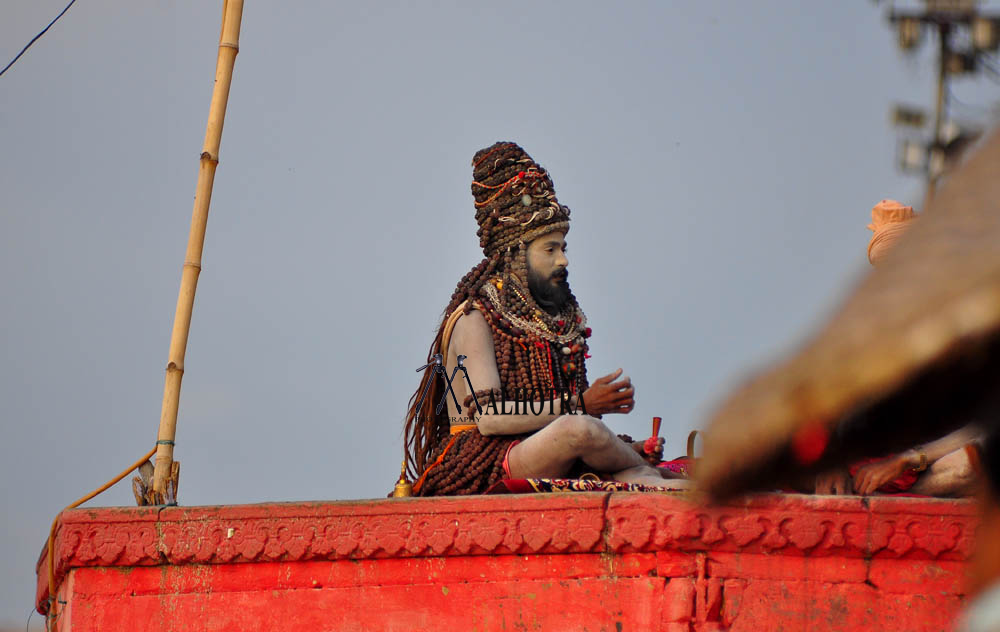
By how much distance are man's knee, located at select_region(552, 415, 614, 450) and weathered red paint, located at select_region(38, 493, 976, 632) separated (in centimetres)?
65

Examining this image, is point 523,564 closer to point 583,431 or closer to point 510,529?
point 510,529

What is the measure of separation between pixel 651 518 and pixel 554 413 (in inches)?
51.4

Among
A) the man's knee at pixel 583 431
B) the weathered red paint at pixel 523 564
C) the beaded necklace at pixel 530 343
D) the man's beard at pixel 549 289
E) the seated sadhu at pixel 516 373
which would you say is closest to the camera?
the weathered red paint at pixel 523 564

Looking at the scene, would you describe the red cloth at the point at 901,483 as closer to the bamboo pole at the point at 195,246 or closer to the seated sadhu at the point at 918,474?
the seated sadhu at the point at 918,474

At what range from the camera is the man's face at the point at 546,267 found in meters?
7.33

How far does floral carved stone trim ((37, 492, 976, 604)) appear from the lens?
18.2ft

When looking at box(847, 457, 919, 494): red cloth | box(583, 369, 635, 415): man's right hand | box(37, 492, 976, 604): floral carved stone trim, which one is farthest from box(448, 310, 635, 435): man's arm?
box(847, 457, 919, 494): red cloth

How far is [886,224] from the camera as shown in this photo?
7328mm

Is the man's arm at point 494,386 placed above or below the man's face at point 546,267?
below

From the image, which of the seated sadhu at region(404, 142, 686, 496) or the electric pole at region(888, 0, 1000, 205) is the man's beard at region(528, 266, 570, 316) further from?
the electric pole at region(888, 0, 1000, 205)

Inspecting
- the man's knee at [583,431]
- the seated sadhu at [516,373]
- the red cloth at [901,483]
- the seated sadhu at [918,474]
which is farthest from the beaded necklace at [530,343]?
the red cloth at [901,483]

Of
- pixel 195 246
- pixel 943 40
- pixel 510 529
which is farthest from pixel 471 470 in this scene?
pixel 943 40

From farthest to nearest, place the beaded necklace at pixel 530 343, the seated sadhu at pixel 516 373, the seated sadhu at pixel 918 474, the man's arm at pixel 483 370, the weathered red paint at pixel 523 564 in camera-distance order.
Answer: the beaded necklace at pixel 530 343, the man's arm at pixel 483 370, the seated sadhu at pixel 516 373, the seated sadhu at pixel 918 474, the weathered red paint at pixel 523 564

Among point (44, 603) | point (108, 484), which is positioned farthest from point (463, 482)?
point (44, 603)
